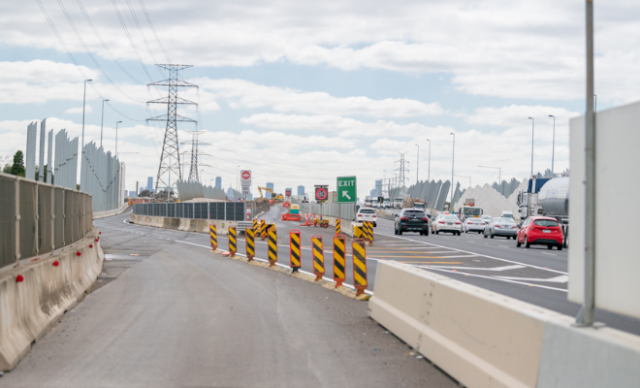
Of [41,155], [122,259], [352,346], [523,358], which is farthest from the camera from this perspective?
[41,155]

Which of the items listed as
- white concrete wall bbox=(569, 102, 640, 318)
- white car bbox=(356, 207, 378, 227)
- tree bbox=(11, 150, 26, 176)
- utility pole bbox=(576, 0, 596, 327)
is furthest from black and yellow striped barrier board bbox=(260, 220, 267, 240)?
tree bbox=(11, 150, 26, 176)

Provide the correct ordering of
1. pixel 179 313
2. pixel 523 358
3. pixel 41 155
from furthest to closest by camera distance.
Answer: pixel 41 155 < pixel 179 313 < pixel 523 358

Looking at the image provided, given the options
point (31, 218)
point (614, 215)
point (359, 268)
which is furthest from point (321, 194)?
point (614, 215)

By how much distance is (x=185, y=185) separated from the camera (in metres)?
80.9

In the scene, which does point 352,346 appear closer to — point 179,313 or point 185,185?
point 179,313

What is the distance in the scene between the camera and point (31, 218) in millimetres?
10992

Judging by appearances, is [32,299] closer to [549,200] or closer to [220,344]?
[220,344]

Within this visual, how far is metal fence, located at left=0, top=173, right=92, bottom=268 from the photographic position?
9109 mm

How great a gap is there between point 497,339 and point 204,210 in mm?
47016

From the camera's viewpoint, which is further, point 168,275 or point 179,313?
point 168,275

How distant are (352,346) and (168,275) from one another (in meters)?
10.0

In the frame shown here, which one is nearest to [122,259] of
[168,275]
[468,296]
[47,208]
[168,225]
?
[168,275]

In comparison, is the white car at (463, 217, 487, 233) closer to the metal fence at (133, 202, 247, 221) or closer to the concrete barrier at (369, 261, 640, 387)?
the metal fence at (133, 202, 247, 221)

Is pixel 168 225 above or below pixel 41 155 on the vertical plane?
below
